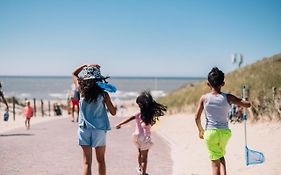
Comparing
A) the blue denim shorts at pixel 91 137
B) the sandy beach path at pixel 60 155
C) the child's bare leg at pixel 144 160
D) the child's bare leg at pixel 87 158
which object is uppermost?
the blue denim shorts at pixel 91 137

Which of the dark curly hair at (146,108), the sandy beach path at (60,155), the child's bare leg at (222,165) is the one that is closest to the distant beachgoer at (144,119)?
the dark curly hair at (146,108)

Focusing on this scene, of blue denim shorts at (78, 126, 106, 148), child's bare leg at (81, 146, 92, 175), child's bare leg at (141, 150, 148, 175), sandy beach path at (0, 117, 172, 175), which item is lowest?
sandy beach path at (0, 117, 172, 175)

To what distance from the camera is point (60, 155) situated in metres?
10.9

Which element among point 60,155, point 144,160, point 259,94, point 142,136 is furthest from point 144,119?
point 259,94

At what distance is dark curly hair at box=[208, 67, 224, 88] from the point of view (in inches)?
250

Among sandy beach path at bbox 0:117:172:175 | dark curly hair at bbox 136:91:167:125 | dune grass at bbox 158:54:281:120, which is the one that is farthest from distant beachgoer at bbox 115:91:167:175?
dune grass at bbox 158:54:281:120

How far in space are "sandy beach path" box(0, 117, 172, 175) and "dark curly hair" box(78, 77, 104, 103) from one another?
2984 millimetres

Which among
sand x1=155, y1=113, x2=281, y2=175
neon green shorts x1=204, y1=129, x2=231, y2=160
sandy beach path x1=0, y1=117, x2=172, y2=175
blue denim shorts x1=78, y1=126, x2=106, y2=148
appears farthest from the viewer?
sandy beach path x1=0, y1=117, x2=172, y2=175

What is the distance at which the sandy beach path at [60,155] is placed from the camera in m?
8.98

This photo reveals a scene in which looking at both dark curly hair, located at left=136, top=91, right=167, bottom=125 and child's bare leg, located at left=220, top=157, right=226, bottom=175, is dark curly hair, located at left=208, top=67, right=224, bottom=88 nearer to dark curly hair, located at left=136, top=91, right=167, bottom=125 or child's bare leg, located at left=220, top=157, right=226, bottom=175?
child's bare leg, located at left=220, top=157, right=226, bottom=175

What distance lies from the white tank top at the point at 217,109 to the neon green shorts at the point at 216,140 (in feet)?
0.26

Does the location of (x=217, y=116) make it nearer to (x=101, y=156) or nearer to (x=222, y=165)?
(x=222, y=165)

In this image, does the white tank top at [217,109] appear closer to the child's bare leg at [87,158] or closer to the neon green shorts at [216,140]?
the neon green shorts at [216,140]

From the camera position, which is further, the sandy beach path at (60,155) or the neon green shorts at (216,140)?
the sandy beach path at (60,155)
